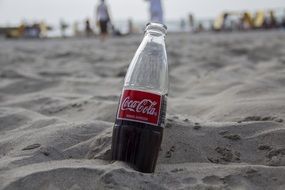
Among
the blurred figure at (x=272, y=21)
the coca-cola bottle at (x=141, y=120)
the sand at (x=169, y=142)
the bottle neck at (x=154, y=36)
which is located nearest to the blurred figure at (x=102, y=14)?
the sand at (x=169, y=142)

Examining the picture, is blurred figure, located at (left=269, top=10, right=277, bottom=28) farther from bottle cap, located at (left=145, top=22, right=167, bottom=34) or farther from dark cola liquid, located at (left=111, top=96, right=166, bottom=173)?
dark cola liquid, located at (left=111, top=96, right=166, bottom=173)

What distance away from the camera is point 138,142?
4.94 ft

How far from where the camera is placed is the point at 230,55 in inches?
258

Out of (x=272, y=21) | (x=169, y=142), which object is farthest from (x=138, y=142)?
(x=272, y=21)

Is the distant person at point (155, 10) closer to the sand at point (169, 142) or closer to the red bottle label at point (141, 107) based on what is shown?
the sand at point (169, 142)

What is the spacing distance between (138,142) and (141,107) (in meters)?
0.11

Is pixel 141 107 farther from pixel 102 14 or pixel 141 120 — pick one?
pixel 102 14

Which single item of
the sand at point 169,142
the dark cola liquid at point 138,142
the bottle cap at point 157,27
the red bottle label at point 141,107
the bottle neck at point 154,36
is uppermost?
the bottle cap at point 157,27

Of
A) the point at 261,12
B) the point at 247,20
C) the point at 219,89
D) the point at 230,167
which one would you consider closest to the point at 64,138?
the point at 230,167

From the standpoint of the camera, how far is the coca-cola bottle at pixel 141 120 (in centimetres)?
150

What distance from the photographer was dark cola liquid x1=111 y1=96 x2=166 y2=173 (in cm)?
150

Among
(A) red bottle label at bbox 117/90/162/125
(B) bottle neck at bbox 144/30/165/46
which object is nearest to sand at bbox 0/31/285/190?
(A) red bottle label at bbox 117/90/162/125

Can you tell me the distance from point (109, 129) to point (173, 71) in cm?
282

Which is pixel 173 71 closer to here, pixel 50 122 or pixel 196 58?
pixel 196 58
